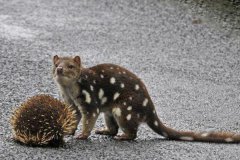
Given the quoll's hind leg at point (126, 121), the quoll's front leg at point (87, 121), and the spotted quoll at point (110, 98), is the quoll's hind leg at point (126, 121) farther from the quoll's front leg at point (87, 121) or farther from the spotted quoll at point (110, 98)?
the quoll's front leg at point (87, 121)

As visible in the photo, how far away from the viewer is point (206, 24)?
1511 cm

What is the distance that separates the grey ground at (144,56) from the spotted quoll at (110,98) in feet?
0.49

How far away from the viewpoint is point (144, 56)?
1296 cm

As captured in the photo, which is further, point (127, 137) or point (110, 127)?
point (110, 127)

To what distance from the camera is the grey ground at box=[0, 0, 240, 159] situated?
25.9ft

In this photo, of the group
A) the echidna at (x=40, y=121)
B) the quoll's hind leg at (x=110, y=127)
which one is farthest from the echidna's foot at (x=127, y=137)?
the echidna at (x=40, y=121)

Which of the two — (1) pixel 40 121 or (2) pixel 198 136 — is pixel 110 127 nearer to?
(2) pixel 198 136

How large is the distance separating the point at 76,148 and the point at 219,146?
5.63 feet

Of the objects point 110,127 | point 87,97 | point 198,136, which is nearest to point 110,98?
point 87,97

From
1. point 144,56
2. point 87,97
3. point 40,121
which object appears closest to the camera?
point 40,121

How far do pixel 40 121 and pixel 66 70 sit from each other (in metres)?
0.65

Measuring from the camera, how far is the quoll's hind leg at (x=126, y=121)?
7.88 meters

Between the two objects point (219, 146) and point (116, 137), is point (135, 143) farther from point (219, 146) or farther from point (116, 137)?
point (219, 146)

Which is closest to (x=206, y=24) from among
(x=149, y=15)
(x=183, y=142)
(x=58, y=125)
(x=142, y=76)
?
(x=149, y=15)
